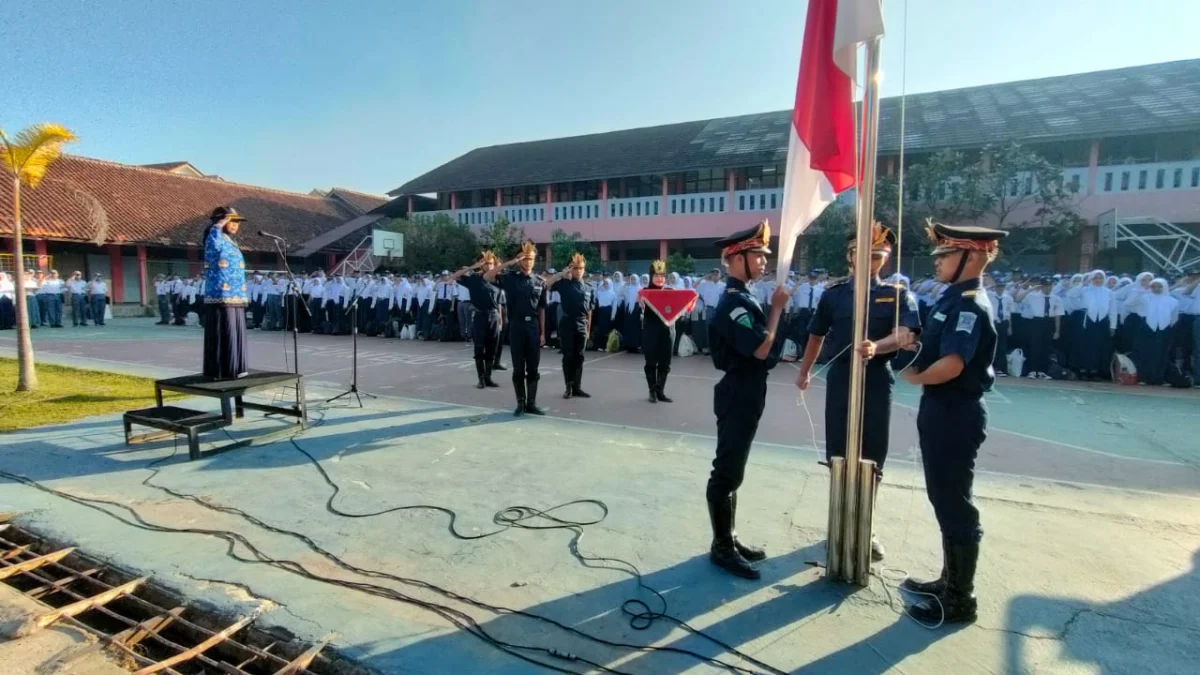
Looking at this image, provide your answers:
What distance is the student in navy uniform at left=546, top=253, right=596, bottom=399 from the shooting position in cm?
798

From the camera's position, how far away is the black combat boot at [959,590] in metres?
2.80

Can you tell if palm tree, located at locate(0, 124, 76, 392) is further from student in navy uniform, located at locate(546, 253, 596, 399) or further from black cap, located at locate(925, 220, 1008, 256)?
black cap, located at locate(925, 220, 1008, 256)

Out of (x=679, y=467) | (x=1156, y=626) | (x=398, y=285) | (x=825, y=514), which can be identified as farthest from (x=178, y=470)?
(x=398, y=285)

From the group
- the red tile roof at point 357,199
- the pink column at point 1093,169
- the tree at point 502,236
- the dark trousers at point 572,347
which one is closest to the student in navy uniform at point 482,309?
the dark trousers at point 572,347

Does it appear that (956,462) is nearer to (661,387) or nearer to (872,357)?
(872,357)

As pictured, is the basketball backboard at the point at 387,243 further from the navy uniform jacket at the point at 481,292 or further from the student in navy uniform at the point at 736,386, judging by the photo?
the student in navy uniform at the point at 736,386

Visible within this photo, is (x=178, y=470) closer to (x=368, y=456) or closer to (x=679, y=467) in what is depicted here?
(x=368, y=456)

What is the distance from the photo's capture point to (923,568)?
3.32 m

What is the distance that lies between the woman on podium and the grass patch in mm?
1905

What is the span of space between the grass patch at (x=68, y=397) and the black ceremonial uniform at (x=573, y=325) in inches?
191

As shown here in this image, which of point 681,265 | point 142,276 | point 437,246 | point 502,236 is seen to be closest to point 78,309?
point 142,276

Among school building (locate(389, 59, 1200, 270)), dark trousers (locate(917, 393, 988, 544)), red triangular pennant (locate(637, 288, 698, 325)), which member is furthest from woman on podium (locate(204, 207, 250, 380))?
school building (locate(389, 59, 1200, 270))

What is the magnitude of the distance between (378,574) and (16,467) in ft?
12.8

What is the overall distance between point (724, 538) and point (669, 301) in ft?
15.5
